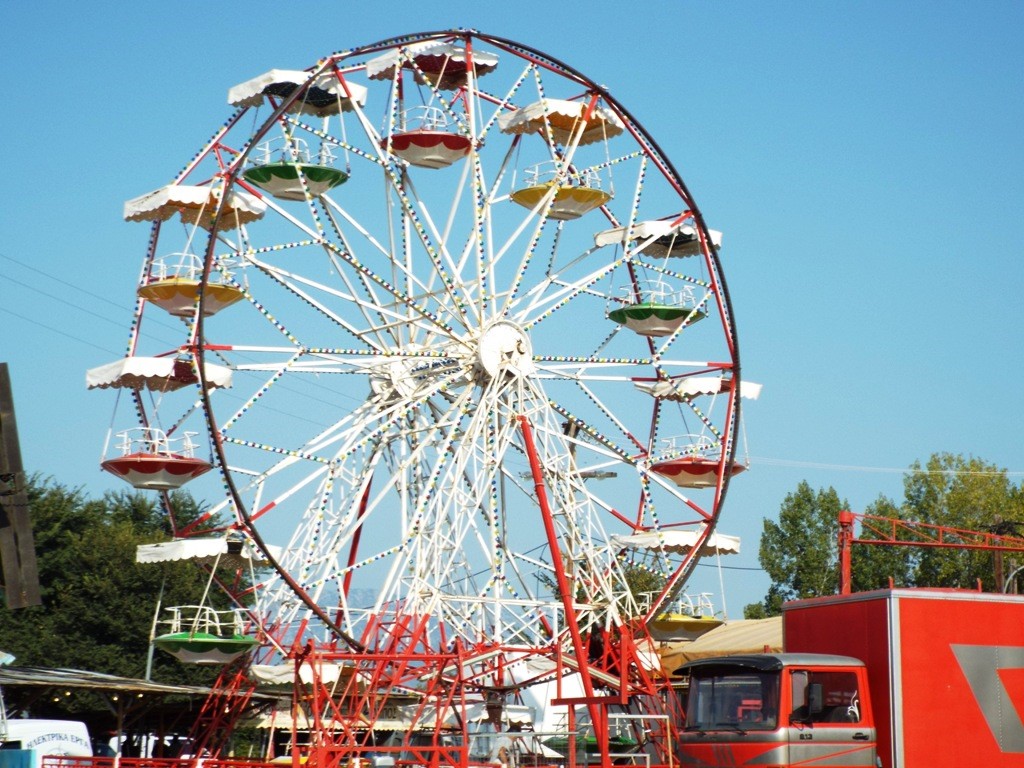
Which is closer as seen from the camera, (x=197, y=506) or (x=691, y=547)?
(x=691, y=547)

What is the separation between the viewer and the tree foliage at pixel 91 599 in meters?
49.2

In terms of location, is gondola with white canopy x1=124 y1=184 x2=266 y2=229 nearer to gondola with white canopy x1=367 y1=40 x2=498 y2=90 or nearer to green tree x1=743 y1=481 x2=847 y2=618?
gondola with white canopy x1=367 y1=40 x2=498 y2=90

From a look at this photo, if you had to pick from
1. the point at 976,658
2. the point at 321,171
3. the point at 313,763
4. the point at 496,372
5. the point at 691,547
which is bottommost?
the point at 313,763

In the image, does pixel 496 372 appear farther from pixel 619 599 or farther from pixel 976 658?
pixel 976 658

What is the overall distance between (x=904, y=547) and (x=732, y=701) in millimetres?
49635

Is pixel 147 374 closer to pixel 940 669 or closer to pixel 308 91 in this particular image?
pixel 308 91

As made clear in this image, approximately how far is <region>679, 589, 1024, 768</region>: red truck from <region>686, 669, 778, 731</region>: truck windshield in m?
0.01

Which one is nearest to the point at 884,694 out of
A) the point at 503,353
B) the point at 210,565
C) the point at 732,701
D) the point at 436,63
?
the point at 732,701

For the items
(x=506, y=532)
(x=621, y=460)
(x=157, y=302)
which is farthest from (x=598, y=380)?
(x=157, y=302)

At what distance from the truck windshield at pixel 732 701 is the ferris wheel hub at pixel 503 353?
34.1 feet

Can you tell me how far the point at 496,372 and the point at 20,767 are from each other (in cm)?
1442

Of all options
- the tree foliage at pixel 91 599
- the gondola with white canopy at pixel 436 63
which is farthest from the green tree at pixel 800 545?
the gondola with white canopy at pixel 436 63

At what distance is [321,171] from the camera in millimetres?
26875

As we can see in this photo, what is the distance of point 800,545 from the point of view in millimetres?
73625
